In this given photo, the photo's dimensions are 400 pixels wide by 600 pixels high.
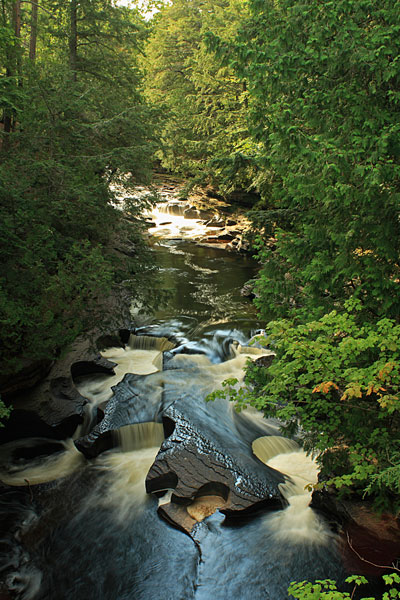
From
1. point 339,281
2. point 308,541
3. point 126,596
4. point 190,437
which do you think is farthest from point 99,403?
point 339,281

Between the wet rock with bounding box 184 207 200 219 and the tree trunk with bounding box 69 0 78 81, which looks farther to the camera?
the wet rock with bounding box 184 207 200 219

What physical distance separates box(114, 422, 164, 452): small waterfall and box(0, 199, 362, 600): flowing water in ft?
0.06

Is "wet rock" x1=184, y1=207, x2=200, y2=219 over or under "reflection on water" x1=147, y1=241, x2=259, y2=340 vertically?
over

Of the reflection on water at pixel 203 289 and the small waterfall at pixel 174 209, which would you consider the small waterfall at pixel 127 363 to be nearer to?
the reflection on water at pixel 203 289

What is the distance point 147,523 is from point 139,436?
1.91m

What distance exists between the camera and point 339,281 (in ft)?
18.2

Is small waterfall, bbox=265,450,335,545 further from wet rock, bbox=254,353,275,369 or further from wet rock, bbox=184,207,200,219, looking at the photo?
wet rock, bbox=184,207,200,219

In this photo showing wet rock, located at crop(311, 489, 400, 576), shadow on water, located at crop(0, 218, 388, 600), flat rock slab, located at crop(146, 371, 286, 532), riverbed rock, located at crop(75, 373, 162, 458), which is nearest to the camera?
wet rock, located at crop(311, 489, 400, 576)

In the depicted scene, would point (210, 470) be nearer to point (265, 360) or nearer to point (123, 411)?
point (123, 411)

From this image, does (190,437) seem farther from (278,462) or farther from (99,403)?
(99,403)

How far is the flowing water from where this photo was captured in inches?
202

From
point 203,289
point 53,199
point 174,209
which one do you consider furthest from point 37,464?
point 174,209

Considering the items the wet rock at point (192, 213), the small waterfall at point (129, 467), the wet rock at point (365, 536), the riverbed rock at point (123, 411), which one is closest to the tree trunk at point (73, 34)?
the riverbed rock at point (123, 411)

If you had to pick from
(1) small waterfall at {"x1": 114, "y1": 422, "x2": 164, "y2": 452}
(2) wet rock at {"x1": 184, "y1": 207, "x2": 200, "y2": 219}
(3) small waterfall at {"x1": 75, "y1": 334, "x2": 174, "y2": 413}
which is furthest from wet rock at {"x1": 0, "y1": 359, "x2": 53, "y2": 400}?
(2) wet rock at {"x1": 184, "y1": 207, "x2": 200, "y2": 219}
